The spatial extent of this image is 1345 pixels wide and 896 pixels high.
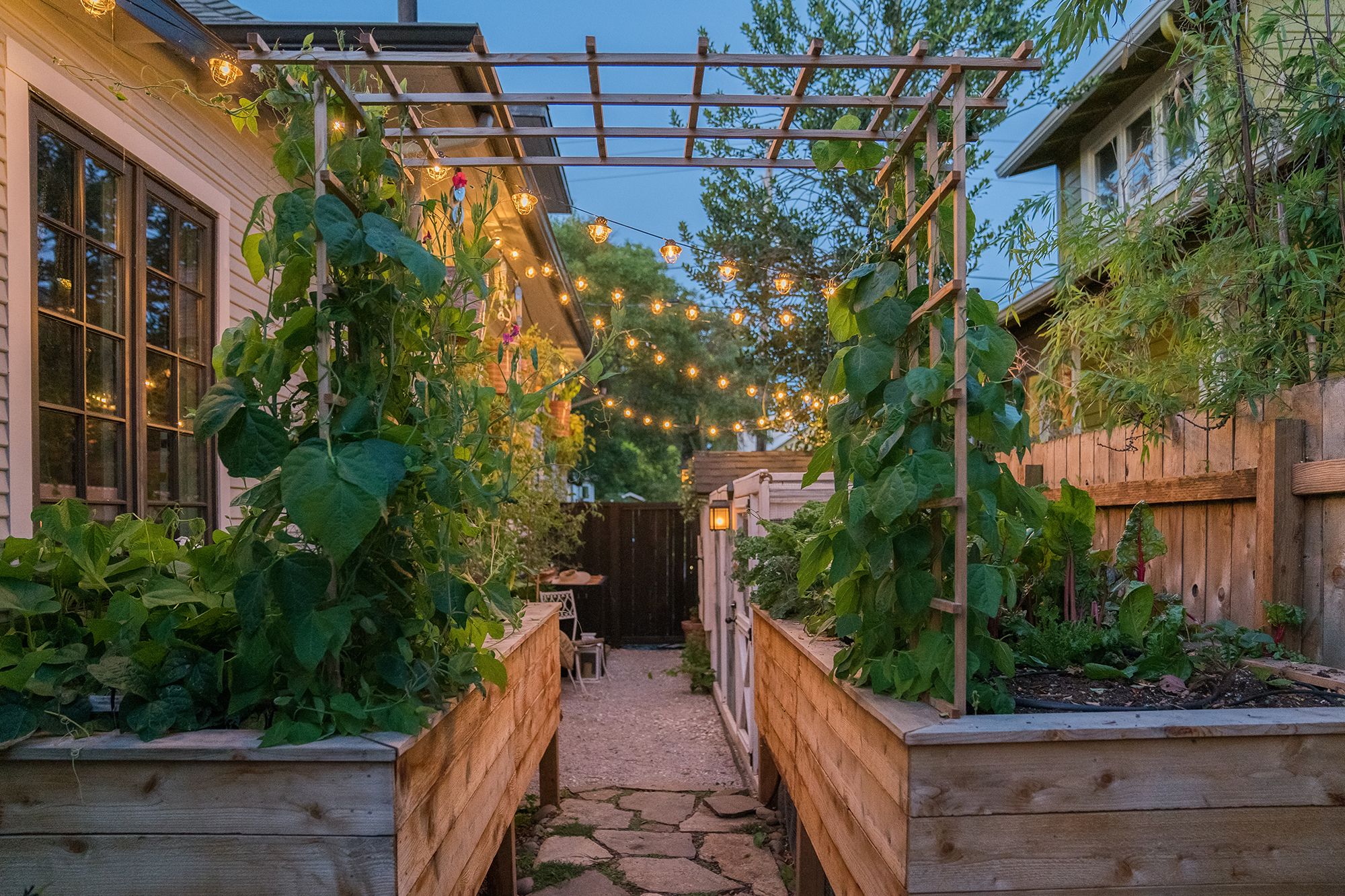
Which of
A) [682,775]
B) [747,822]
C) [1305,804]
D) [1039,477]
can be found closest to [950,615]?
[1305,804]

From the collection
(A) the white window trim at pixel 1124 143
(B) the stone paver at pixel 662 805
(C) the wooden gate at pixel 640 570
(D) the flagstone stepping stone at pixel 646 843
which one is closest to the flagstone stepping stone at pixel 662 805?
(B) the stone paver at pixel 662 805

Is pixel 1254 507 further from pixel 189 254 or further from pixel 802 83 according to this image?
pixel 189 254

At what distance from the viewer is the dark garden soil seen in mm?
1968

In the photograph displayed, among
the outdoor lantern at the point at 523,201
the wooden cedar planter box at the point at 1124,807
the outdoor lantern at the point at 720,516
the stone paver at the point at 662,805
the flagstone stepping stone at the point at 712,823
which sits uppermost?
the outdoor lantern at the point at 523,201

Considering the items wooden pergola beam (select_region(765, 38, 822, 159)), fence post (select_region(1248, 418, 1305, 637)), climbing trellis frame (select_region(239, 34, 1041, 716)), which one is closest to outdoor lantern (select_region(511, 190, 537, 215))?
climbing trellis frame (select_region(239, 34, 1041, 716))

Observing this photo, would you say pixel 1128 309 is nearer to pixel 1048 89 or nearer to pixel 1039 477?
pixel 1039 477

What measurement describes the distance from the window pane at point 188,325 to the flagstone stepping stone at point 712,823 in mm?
3114

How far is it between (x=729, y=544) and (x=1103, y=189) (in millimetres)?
5742

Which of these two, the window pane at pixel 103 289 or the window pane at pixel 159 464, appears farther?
the window pane at pixel 159 464

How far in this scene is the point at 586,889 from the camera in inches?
139

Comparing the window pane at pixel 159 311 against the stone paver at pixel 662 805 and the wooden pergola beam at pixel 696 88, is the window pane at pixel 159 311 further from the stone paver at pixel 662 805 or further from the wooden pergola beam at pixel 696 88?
the stone paver at pixel 662 805

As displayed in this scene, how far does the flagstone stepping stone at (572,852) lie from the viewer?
3834 mm

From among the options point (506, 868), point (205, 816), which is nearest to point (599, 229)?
point (506, 868)

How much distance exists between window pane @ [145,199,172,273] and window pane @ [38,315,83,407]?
580 mm
